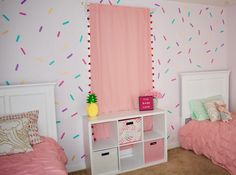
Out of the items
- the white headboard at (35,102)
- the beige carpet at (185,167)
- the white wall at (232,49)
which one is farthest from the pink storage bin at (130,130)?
the white wall at (232,49)

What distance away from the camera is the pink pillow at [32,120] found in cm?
222

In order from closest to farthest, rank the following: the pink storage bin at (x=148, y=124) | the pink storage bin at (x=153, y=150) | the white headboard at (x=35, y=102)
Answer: the white headboard at (x=35, y=102), the pink storage bin at (x=153, y=150), the pink storage bin at (x=148, y=124)

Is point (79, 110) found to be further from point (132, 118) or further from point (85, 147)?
point (132, 118)

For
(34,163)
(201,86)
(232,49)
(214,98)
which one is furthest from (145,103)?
(232,49)

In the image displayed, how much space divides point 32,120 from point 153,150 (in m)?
1.59

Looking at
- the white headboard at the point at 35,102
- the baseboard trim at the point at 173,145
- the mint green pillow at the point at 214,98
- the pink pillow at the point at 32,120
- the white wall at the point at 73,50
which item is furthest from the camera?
the mint green pillow at the point at 214,98

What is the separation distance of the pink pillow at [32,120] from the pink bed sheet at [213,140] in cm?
212

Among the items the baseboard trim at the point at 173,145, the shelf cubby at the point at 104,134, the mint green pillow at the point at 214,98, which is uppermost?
the mint green pillow at the point at 214,98

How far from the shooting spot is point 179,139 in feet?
11.2

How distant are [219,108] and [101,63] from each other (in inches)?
72.3

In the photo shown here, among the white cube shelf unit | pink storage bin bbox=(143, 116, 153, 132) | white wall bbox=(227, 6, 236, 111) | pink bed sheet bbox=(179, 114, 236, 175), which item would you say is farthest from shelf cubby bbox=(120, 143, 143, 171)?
white wall bbox=(227, 6, 236, 111)

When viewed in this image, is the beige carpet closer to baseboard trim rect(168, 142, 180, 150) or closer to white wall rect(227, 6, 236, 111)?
baseboard trim rect(168, 142, 180, 150)

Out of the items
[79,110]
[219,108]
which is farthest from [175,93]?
[79,110]

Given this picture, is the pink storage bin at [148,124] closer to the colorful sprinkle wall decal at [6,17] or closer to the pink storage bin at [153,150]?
the pink storage bin at [153,150]
